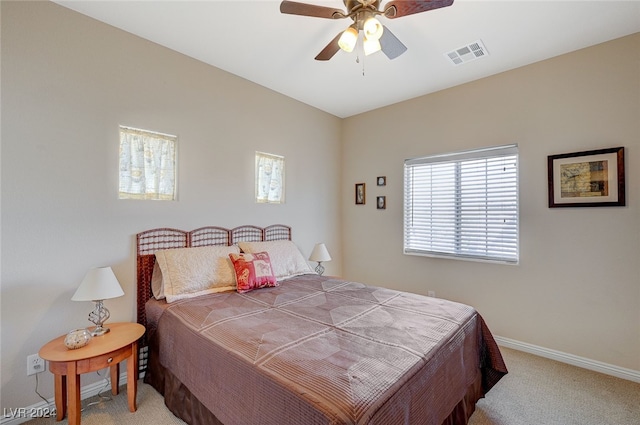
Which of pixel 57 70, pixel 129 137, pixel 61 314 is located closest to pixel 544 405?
pixel 61 314

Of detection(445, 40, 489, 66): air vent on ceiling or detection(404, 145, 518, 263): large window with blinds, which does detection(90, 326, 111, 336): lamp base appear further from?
detection(445, 40, 489, 66): air vent on ceiling

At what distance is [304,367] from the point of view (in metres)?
1.30

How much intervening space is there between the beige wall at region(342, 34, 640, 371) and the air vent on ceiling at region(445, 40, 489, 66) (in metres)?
0.54

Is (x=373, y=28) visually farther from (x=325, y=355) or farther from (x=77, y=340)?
(x=77, y=340)

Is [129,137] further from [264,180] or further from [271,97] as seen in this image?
[271,97]

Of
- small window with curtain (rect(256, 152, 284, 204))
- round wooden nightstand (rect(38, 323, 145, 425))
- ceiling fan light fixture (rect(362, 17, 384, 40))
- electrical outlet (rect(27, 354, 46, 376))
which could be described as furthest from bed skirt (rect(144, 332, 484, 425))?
ceiling fan light fixture (rect(362, 17, 384, 40))

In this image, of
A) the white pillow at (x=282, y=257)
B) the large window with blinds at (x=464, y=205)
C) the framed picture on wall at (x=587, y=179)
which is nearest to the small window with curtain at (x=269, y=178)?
the white pillow at (x=282, y=257)

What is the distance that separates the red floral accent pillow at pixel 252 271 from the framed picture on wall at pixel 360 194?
1.98 meters

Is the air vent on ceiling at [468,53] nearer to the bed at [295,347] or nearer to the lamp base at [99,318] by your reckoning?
the bed at [295,347]

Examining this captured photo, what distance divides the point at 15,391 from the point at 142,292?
89 cm

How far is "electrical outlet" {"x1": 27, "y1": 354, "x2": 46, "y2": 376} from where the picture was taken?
6.36ft

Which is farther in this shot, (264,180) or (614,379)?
(264,180)

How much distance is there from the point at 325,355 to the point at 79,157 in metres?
2.29

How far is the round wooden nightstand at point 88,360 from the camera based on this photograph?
65.7 inches
